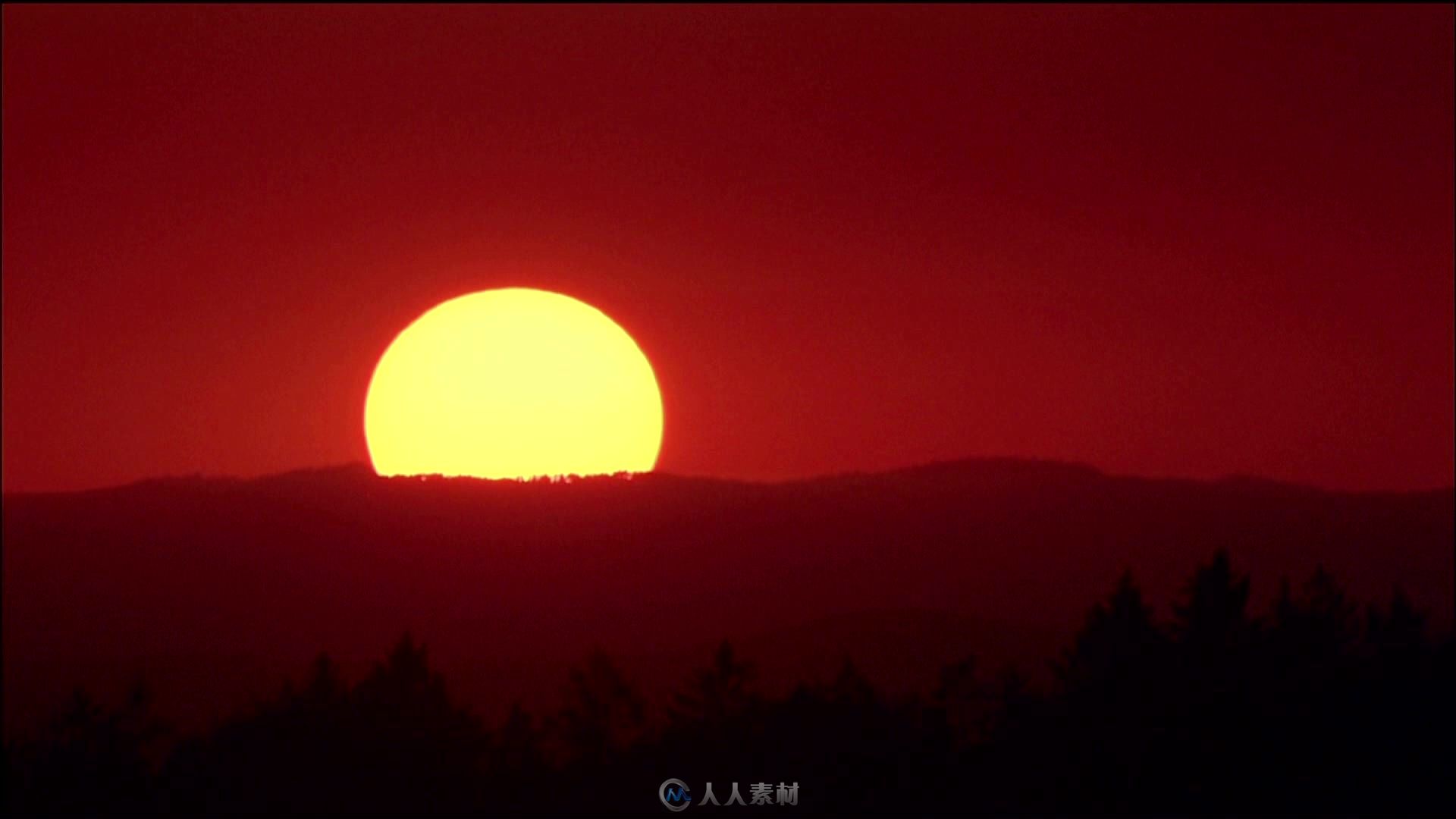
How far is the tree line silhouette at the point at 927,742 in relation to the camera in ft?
111

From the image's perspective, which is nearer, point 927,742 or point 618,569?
point 927,742

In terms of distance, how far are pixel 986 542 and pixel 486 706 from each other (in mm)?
34432

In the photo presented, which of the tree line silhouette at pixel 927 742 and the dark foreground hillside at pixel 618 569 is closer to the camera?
the tree line silhouette at pixel 927 742

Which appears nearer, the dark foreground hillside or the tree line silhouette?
the tree line silhouette

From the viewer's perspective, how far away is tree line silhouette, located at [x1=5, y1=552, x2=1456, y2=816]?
1337 inches

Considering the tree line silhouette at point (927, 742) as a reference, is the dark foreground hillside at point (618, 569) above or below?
above

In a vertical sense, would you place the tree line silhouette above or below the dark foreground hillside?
below

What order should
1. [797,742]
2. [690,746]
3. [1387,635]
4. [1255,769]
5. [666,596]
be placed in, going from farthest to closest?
[666,596], [1387,635], [690,746], [797,742], [1255,769]

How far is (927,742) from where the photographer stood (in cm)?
4597

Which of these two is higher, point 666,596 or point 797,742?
point 666,596

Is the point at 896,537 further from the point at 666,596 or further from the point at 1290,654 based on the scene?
the point at 1290,654

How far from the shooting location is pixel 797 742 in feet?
147

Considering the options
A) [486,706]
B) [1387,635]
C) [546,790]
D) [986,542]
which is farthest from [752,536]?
[546,790]

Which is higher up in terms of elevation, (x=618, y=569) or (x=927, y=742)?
(x=618, y=569)
